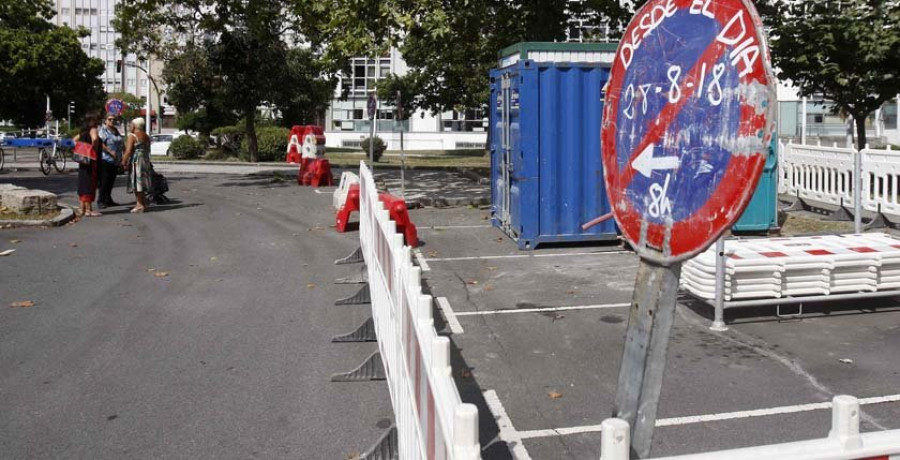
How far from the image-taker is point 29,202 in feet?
53.5

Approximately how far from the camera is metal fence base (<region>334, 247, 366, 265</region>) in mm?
12184

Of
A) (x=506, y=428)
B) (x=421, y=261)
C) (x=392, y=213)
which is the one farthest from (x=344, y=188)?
(x=506, y=428)

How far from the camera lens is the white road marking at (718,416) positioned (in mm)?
5695

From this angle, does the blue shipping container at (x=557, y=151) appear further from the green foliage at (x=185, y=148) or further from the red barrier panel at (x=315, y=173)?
the green foliage at (x=185, y=148)

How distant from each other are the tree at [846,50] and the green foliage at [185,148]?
28.5m

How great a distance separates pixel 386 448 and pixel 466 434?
9.22 ft

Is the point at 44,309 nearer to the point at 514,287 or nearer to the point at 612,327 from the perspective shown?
the point at 514,287

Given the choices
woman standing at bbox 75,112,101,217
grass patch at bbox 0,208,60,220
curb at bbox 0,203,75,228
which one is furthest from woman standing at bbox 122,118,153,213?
curb at bbox 0,203,75,228

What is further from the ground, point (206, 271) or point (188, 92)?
point (188, 92)

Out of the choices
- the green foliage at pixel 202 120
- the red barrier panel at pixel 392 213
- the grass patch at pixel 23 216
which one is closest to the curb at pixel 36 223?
the grass patch at pixel 23 216

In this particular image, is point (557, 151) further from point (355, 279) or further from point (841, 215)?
point (841, 215)

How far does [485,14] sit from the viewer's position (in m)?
20.2

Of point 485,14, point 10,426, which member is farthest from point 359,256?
point 485,14

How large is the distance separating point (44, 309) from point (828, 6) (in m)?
18.0
